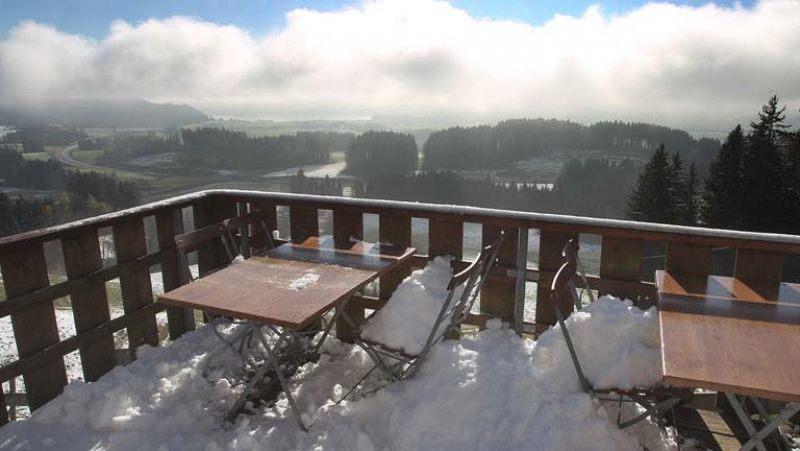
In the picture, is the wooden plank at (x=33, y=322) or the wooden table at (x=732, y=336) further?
the wooden plank at (x=33, y=322)

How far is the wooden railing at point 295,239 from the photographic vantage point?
289 cm

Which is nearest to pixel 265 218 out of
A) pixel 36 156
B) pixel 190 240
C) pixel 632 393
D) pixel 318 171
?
pixel 190 240

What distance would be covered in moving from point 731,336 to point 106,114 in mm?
181551

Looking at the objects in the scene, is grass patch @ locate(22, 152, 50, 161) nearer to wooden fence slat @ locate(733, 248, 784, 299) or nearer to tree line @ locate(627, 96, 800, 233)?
tree line @ locate(627, 96, 800, 233)

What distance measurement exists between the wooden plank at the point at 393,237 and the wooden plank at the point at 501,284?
584mm

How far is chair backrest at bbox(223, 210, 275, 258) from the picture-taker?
4141mm

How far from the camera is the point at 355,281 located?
2828 millimetres

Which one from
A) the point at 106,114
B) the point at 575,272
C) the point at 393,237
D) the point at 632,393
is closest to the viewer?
the point at 632,393

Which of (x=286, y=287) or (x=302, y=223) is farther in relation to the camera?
(x=302, y=223)

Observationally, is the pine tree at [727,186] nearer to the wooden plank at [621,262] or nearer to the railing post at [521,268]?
the wooden plank at [621,262]

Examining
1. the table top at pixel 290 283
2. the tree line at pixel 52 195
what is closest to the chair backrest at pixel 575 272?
the table top at pixel 290 283

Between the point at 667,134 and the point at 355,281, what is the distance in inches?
4041

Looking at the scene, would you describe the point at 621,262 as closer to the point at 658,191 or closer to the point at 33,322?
the point at 33,322

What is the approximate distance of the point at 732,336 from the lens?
6.68 feet
